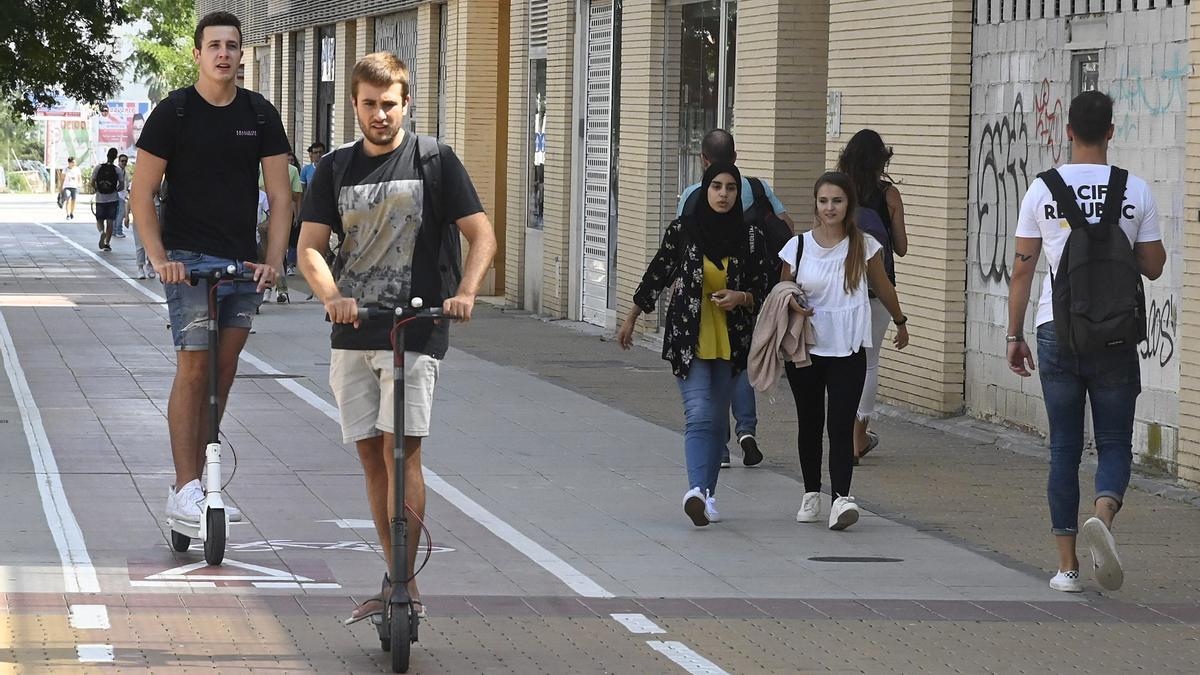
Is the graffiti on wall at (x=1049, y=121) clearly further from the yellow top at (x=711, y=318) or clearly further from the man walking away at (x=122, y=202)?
the man walking away at (x=122, y=202)

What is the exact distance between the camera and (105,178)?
123ft

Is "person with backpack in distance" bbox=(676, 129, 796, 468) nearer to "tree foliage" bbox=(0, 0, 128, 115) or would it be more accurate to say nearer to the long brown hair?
the long brown hair

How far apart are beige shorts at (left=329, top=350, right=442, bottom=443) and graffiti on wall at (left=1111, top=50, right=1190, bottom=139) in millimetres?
5834

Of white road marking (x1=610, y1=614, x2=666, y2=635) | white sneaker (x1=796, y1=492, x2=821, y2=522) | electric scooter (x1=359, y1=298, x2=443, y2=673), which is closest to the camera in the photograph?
electric scooter (x1=359, y1=298, x2=443, y2=673)

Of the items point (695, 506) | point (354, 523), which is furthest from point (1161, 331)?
point (354, 523)

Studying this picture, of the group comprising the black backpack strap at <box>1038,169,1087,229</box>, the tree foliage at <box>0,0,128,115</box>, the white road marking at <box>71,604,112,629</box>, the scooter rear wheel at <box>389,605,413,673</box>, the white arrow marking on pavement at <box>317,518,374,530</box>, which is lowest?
the white arrow marking on pavement at <box>317,518,374,530</box>

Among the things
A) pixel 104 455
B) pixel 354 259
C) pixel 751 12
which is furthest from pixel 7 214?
pixel 354 259

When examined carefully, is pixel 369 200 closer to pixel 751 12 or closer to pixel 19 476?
pixel 19 476

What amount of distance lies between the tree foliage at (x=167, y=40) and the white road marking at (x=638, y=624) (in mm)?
68061

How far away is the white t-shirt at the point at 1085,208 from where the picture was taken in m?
8.07

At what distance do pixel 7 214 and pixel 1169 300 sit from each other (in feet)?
169

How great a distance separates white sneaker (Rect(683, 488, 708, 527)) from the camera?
9.53m

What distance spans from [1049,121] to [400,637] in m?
7.56

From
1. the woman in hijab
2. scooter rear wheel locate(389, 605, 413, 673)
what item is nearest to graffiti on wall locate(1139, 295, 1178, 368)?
the woman in hijab
